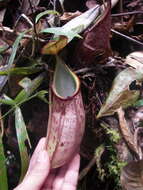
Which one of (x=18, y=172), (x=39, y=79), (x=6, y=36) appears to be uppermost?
(x=6, y=36)

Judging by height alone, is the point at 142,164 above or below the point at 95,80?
below

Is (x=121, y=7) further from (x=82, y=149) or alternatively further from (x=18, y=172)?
(x=18, y=172)

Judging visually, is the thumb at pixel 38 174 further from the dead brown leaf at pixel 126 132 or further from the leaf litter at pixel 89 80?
the dead brown leaf at pixel 126 132

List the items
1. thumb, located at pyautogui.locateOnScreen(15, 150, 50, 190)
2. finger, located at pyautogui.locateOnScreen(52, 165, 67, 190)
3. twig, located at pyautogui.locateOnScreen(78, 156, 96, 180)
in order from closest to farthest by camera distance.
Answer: thumb, located at pyautogui.locateOnScreen(15, 150, 50, 190) < finger, located at pyautogui.locateOnScreen(52, 165, 67, 190) < twig, located at pyautogui.locateOnScreen(78, 156, 96, 180)

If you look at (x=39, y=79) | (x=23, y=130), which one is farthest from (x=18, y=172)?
(x=39, y=79)

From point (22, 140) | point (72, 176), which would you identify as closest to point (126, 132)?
point (72, 176)

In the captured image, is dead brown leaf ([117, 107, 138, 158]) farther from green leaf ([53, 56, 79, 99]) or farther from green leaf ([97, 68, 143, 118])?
green leaf ([53, 56, 79, 99])

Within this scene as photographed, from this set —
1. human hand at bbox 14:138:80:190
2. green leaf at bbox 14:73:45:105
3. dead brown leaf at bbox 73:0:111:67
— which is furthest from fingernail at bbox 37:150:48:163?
dead brown leaf at bbox 73:0:111:67
